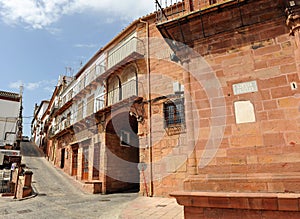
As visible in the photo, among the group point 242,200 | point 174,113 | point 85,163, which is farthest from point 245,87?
point 85,163

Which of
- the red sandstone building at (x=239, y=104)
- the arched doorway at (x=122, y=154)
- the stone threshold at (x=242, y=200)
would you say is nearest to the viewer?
the stone threshold at (x=242, y=200)

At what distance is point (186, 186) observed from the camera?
348cm

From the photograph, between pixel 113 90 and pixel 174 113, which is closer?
pixel 174 113

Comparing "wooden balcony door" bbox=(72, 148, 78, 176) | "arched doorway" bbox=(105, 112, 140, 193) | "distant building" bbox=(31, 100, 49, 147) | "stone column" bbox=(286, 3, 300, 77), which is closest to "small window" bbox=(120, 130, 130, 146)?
"arched doorway" bbox=(105, 112, 140, 193)

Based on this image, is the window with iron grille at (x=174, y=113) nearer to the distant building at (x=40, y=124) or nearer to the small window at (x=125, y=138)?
the small window at (x=125, y=138)

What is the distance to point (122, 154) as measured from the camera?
13.2 metres

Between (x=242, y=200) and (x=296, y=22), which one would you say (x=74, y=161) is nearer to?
(x=242, y=200)

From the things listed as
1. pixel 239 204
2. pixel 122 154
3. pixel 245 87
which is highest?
pixel 245 87

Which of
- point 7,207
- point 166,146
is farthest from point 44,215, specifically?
point 166,146

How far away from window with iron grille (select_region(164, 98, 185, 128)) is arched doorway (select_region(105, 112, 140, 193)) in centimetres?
321

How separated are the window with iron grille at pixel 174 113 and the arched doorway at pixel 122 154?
126 inches

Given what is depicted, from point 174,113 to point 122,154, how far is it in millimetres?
5229

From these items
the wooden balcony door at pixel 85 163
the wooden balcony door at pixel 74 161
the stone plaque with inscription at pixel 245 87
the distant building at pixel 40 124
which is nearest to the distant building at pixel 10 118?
the distant building at pixel 40 124

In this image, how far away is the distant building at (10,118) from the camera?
24000mm
